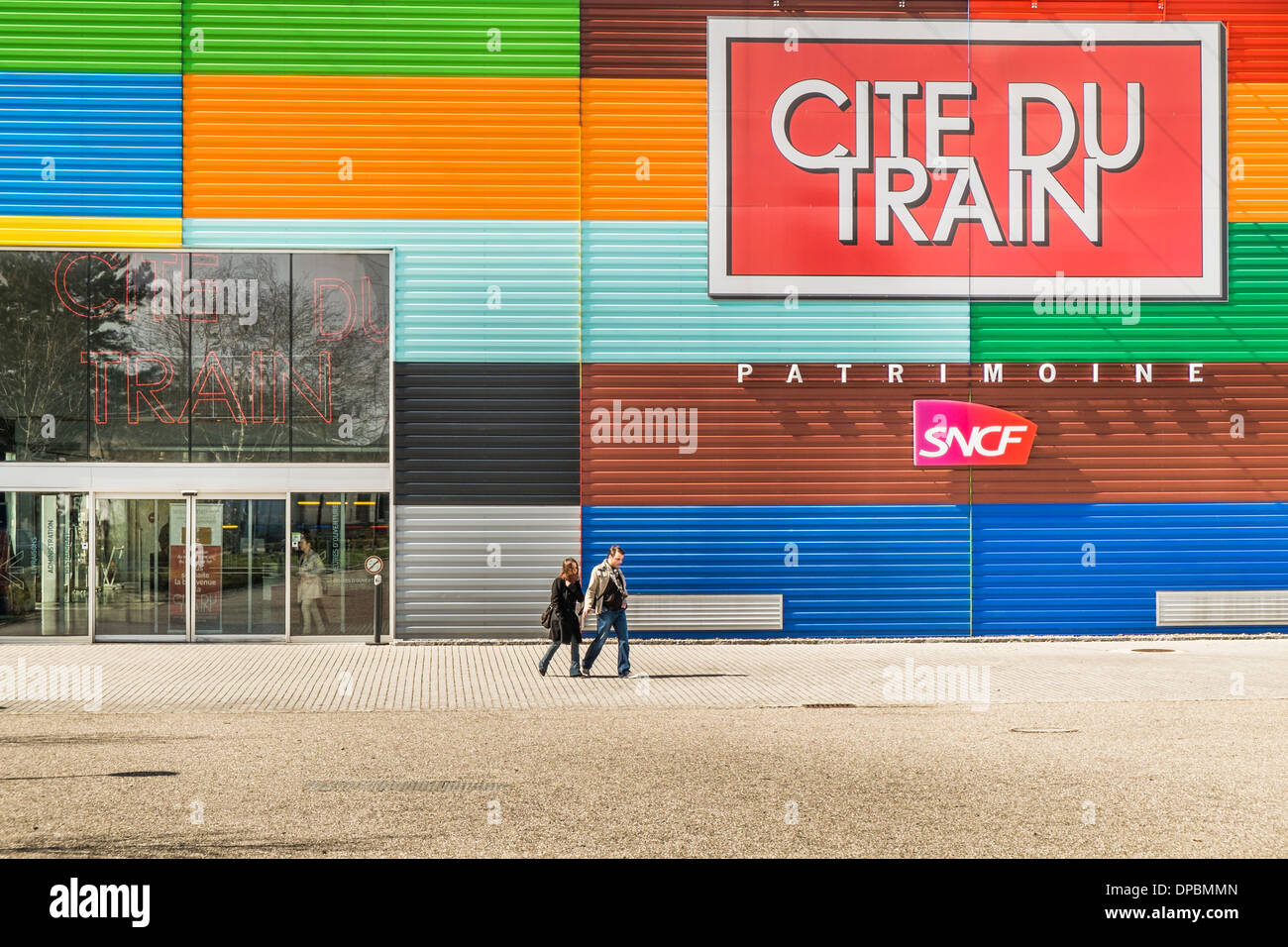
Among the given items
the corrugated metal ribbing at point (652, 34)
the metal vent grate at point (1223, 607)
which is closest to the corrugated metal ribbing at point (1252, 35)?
the corrugated metal ribbing at point (652, 34)

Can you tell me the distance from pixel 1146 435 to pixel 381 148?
41.7 feet

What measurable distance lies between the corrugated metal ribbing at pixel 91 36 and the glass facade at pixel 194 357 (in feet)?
9.41

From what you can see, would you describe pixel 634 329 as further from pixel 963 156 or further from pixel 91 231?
pixel 91 231

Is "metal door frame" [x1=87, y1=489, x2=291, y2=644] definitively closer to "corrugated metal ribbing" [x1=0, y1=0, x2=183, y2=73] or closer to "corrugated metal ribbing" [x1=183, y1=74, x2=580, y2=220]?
"corrugated metal ribbing" [x1=183, y1=74, x2=580, y2=220]

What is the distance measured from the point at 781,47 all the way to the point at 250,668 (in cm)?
1224

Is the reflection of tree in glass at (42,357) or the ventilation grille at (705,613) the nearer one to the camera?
the reflection of tree in glass at (42,357)

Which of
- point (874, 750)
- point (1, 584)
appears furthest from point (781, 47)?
point (1, 584)

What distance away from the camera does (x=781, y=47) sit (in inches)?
751

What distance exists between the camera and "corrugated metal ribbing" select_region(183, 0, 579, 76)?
1856 cm

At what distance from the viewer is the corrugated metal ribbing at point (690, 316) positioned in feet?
61.6

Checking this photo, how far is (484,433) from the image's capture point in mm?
18609

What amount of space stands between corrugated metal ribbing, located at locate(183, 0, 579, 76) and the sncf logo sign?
9.26ft

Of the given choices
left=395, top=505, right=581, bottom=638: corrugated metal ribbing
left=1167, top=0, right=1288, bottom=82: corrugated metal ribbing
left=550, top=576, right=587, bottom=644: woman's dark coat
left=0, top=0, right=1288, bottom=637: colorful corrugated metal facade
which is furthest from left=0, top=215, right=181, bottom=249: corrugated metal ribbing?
left=1167, top=0, right=1288, bottom=82: corrugated metal ribbing

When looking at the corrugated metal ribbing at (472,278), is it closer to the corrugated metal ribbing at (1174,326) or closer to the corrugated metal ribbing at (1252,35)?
the corrugated metal ribbing at (1174,326)
